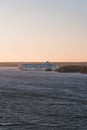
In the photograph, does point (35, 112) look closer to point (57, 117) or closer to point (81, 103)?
point (57, 117)

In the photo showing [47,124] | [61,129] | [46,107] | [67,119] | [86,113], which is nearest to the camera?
[61,129]

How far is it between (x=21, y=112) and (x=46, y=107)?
497cm

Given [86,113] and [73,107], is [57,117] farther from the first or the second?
[73,107]

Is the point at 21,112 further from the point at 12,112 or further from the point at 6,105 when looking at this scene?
the point at 6,105

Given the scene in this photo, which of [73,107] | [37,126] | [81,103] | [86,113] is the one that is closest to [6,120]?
[37,126]

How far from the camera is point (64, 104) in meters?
51.9

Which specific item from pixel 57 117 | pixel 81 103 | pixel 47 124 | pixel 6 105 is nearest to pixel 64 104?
pixel 81 103

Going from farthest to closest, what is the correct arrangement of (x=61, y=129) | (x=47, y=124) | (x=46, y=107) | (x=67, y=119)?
(x=46, y=107)
(x=67, y=119)
(x=47, y=124)
(x=61, y=129)

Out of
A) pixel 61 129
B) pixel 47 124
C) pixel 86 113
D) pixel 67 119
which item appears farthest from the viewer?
pixel 86 113

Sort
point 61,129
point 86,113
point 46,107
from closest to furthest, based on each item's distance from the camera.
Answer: point 61,129
point 86,113
point 46,107

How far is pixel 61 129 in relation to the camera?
35.0 meters

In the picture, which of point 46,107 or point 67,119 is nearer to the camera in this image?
point 67,119

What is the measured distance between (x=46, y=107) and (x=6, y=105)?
15.8 ft

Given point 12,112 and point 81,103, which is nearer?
point 12,112
